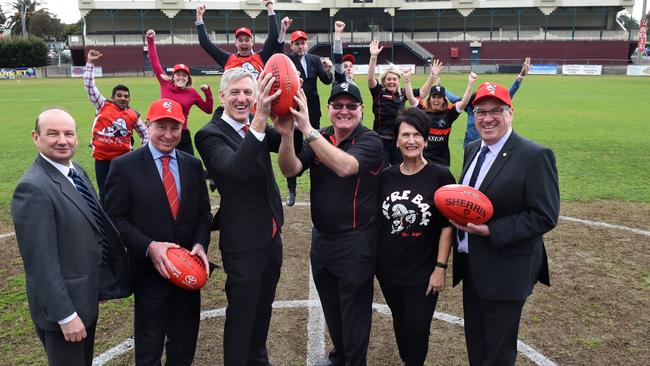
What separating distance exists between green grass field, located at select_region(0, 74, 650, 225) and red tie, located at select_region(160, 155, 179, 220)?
20.3ft

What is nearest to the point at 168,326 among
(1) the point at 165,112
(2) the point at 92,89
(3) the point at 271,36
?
(1) the point at 165,112

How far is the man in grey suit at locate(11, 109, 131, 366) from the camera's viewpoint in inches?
115

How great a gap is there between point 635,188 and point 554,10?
2531 inches

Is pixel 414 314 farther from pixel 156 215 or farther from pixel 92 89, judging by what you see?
pixel 92 89

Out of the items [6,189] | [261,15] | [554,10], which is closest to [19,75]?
[261,15]

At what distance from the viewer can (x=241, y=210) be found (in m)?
3.62

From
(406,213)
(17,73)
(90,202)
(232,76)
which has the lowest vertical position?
(406,213)

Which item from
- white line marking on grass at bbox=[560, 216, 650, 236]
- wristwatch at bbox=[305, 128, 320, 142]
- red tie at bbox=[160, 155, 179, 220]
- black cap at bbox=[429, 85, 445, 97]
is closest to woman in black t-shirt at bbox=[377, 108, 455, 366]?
wristwatch at bbox=[305, 128, 320, 142]

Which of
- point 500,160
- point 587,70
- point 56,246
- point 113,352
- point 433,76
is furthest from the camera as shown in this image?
point 587,70

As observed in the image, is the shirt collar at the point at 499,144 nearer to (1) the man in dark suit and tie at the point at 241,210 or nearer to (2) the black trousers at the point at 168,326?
(1) the man in dark suit and tie at the point at 241,210

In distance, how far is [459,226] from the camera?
363 centimetres

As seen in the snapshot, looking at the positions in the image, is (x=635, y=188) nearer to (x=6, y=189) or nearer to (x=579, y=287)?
(x=579, y=287)

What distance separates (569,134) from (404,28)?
56.8m

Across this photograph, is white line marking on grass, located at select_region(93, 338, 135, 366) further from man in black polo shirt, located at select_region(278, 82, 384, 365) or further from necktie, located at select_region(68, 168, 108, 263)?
man in black polo shirt, located at select_region(278, 82, 384, 365)
